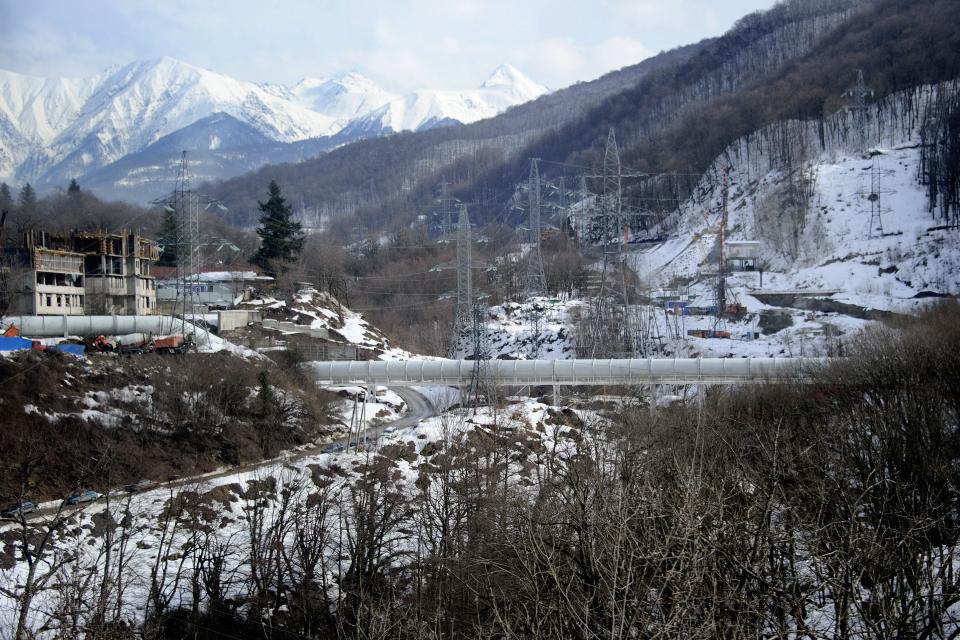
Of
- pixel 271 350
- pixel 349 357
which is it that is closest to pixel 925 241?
pixel 349 357

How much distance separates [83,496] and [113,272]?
31284 mm

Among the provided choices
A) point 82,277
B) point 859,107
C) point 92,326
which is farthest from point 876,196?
point 82,277

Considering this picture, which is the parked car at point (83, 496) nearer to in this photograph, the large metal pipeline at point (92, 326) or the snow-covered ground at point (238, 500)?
the snow-covered ground at point (238, 500)

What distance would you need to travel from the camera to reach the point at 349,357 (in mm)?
56312

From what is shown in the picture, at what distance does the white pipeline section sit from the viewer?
132 feet

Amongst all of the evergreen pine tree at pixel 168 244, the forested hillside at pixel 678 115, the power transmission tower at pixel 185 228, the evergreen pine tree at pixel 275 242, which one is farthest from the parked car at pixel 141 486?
the forested hillside at pixel 678 115

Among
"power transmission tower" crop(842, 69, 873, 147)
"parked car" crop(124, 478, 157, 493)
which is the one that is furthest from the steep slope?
"parked car" crop(124, 478, 157, 493)

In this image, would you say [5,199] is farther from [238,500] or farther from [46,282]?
[238,500]

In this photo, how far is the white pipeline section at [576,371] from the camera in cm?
4015

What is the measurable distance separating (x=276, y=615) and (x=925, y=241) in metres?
66.8

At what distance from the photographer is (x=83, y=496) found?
2800cm

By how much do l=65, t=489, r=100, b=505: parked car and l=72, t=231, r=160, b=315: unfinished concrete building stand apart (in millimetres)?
28329

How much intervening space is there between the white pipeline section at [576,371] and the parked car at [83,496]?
17221 mm

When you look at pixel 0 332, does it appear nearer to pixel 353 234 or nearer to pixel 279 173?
pixel 353 234
